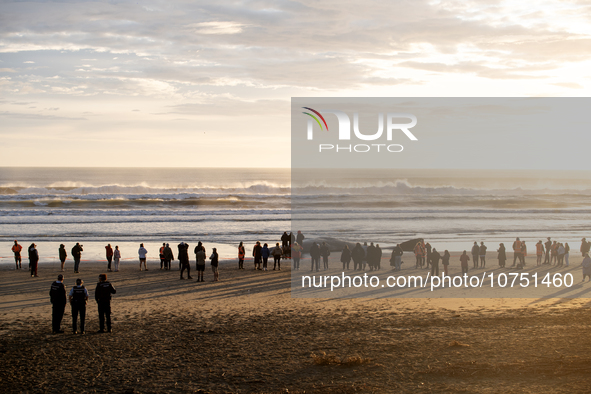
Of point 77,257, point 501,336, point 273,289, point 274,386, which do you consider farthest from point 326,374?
point 77,257

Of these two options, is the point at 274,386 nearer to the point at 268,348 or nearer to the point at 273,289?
the point at 268,348

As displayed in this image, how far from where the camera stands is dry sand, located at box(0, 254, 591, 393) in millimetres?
8117

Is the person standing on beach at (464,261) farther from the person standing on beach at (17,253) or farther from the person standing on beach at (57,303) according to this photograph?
the person standing on beach at (17,253)

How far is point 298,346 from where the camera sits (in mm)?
10156

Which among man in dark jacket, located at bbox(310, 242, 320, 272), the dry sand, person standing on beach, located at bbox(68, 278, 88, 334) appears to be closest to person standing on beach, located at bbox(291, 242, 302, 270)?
man in dark jacket, located at bbox(310, 242, 320, 272)

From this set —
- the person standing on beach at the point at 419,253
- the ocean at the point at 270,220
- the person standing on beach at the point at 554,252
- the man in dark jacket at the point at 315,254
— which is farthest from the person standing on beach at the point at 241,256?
the person standing on beach at the point at 554,252

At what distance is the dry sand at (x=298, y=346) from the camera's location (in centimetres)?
812

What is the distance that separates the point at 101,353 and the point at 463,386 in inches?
291

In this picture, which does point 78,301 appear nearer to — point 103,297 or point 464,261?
point 103,297

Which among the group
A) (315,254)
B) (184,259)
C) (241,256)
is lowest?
(241,256)

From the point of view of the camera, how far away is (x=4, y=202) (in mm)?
56656

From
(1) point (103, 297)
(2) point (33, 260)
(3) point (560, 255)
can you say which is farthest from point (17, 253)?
(3) point (560, 255)

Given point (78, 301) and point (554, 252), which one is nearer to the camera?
point (78, 301)

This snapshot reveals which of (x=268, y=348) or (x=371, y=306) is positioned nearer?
(x=268, y=348)
